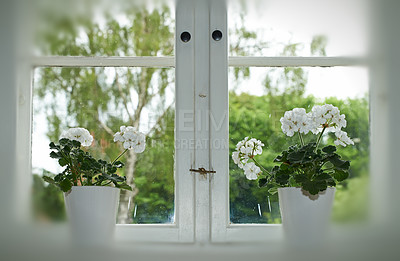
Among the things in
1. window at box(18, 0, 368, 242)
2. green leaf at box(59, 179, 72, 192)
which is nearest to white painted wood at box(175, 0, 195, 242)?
window at box(18, 0, 368, 242)

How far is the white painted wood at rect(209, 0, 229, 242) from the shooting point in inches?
78.0

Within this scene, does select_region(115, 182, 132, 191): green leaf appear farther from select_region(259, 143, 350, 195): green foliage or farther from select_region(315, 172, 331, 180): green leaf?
select_region(315, 172, 331, 180): green leaf

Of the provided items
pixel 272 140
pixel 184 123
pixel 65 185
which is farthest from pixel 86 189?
pixel 272 140

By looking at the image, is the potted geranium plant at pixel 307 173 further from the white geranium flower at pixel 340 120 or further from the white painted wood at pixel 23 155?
the white painted wood at pixel 23 155

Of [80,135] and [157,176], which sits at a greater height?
[80,135]

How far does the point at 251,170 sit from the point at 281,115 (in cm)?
25

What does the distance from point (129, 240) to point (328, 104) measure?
2.76 feet

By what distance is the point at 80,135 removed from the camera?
193cm

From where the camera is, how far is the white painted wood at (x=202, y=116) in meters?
1.98

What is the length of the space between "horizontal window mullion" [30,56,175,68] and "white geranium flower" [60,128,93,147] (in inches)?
11.1

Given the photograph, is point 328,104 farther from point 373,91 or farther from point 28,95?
point 28,95

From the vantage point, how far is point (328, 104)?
6.30 feet

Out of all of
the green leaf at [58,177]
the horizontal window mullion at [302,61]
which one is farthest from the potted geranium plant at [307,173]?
the green leaf at [58,177]

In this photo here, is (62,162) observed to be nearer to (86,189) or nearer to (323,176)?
(86,189)
